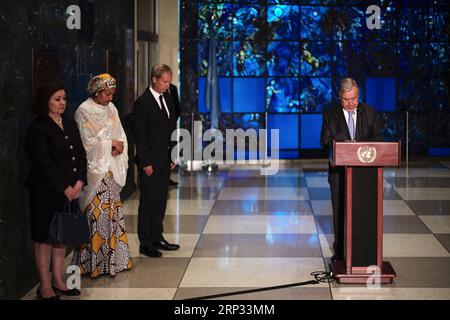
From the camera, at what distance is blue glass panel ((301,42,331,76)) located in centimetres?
1537

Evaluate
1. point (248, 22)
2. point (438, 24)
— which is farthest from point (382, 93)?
point (248, 22)

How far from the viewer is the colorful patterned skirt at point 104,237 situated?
6539 millimetres

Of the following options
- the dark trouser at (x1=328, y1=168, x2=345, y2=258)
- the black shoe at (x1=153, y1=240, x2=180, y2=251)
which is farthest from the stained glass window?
the dark trouser at (x1=328, y1=168, x2=345, y2=258)

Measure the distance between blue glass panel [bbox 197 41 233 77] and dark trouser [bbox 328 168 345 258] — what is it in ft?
28.0

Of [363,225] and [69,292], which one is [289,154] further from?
[69,292]

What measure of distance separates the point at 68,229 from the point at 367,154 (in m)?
2.19

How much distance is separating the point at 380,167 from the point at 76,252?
2479 millimetres

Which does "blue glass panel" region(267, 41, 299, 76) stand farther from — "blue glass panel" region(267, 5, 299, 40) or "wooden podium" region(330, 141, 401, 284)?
"wooden podium" region(330, 141, 401, 284)

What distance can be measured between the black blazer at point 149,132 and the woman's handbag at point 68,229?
4.98 feet

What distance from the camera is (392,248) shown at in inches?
302

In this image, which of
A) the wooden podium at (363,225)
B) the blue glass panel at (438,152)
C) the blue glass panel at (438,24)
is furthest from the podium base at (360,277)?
the blue glass panel at (438,24)

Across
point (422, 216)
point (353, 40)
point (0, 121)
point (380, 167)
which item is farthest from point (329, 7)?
point (0, 121)

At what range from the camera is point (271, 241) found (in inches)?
316

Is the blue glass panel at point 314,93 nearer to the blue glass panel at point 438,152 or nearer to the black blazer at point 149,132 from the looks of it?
the blue glass panel at point 438,152
